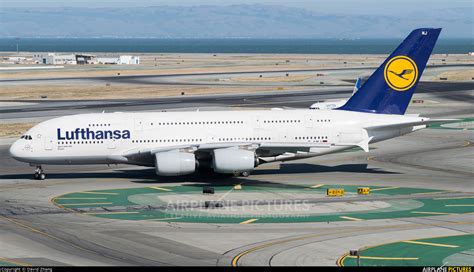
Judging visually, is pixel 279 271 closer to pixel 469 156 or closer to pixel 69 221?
pixel 69 221

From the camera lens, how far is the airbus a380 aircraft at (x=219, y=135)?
55.2 m

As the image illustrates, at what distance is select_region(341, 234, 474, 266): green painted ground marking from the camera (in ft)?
114

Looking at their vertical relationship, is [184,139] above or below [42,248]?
above

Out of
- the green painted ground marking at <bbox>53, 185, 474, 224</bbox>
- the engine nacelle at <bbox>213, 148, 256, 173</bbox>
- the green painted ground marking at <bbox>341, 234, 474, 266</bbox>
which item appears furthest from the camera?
the engine nacelle at <bbox>213, 148, 256, 173</bbox>

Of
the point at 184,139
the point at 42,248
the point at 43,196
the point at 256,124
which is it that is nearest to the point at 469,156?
the point at 256,124

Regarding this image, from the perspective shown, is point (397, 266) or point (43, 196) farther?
point (43, 196)

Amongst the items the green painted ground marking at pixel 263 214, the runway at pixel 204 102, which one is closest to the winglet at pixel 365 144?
the green painted ground marking at pixel 263 214

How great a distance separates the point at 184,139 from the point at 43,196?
1096cm

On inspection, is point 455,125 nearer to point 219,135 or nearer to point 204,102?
point 204,102

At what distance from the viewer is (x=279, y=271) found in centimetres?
3250

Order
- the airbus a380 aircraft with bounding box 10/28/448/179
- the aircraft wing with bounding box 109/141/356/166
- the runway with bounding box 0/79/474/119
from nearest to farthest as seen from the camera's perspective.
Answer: the aircraft wing with bounding box 109/141/356/166
the airbus a380 aircraft with bounding box 10/28/448/179
the runway with bounding box 0/79/474/119

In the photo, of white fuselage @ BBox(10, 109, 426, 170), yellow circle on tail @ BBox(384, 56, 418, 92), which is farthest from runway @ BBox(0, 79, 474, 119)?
yellow circle on tail @ BBox(384, 56, 418, 92)

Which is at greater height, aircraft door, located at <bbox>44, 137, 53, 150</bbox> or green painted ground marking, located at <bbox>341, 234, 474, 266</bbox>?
aircraft door, located at <bbox>44, 137, 53, 150</bbox>

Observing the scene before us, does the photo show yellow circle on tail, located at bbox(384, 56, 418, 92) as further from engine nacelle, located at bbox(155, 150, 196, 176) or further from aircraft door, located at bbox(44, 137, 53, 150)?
aircraft door, located at bbox(44, 137, 53, 150)
